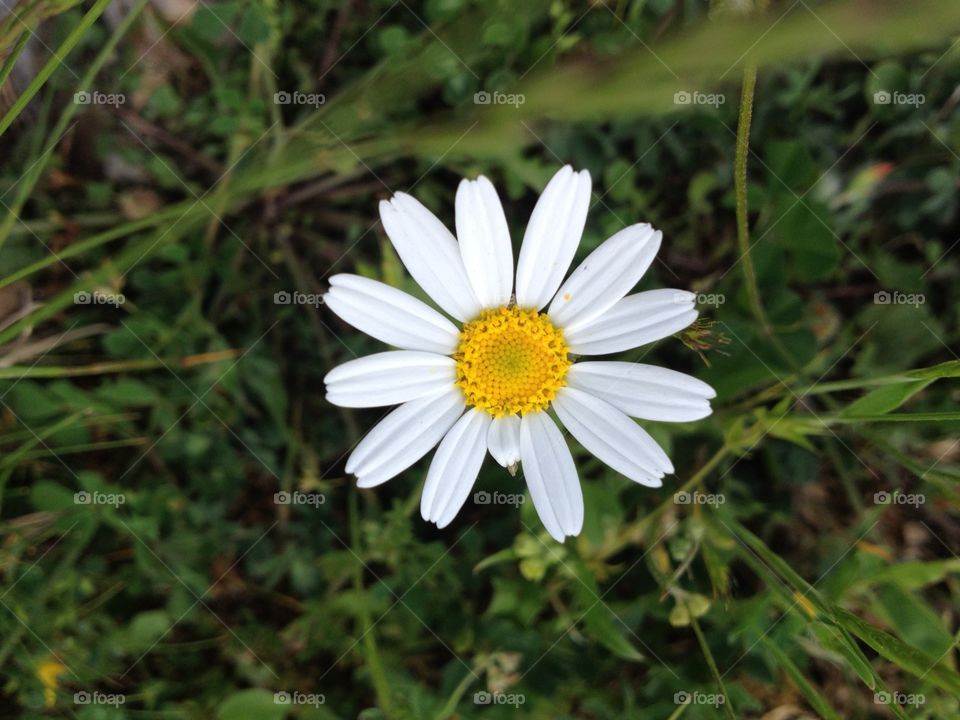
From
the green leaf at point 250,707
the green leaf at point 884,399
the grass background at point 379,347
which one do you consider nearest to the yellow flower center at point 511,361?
the grass background at point 379,347

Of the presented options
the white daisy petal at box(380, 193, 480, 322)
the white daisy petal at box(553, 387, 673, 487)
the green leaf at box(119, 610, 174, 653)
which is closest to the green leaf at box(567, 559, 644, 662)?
the white daisy petal at box(553, 387, 673, 487)

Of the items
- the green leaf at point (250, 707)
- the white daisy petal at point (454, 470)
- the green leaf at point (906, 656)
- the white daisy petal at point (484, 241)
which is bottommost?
the green leaf at point (906, 656)

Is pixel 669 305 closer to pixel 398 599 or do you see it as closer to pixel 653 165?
pixel 653 165

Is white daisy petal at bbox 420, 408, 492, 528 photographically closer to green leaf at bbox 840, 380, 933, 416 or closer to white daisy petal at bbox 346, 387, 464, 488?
white daisy petal at bbox 346, 387, 464, 488

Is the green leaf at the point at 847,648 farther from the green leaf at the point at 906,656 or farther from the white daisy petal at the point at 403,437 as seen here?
the white daisy petal at the point at 403,437

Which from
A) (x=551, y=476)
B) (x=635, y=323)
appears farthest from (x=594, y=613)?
(x=635, y=323)

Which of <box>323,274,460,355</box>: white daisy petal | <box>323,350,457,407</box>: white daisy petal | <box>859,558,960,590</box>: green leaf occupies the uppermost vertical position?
<box>323,274,460,355</box>: white daisy petal

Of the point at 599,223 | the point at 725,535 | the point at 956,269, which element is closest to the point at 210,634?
the point at 725,535

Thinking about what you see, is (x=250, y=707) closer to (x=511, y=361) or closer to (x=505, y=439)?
(x=505, y=439)
